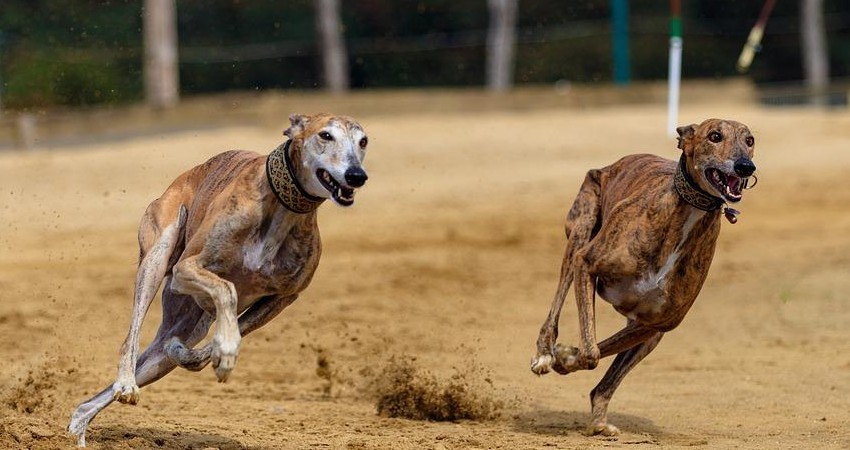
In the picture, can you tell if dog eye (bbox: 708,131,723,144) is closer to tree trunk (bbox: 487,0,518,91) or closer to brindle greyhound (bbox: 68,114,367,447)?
brindle greyhound (bbox: 68,114,367,447)

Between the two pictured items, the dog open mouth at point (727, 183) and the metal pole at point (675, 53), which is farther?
the metal pole at point (675, 53)

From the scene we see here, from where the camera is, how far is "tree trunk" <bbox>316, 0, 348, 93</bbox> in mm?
23141

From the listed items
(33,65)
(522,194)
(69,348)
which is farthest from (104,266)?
(33,65)

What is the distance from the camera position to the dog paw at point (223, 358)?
5395mm

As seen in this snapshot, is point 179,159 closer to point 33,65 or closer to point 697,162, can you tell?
point 33,65

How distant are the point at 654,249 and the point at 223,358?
6.59 ft

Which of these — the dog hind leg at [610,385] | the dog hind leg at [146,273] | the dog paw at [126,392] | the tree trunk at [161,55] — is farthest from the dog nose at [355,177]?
the tree trunk at [161,55]

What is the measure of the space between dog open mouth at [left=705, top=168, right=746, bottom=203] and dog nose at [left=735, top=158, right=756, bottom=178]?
62 mm

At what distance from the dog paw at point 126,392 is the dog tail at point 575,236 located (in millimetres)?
1847

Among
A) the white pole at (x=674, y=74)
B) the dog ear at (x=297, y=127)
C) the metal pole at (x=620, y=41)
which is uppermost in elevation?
the metal pole at (x=620, y=41)

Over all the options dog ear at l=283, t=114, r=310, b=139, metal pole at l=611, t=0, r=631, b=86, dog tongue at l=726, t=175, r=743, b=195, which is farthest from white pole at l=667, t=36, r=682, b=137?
dog ear at l=283, t=114, r=310, b=139

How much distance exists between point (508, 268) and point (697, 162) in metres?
6.13

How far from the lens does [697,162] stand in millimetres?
6102

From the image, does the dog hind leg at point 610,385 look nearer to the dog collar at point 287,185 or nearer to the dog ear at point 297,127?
the dog collar at point 287,185
